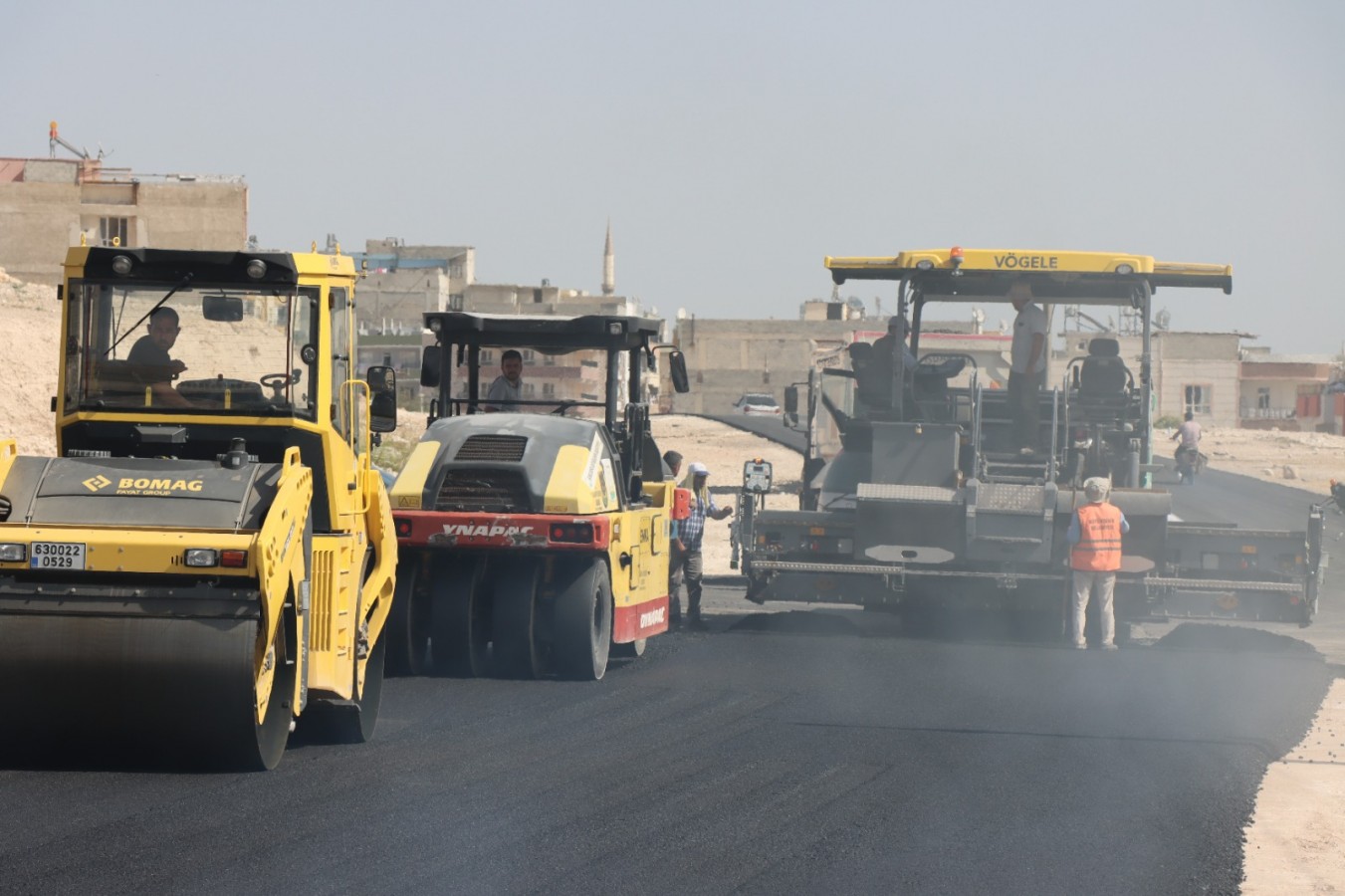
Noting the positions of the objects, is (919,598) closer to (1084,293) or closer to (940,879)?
(1084,293)

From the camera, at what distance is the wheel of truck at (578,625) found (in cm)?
1166

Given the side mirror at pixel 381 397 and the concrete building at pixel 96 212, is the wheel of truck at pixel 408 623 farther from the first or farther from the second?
the concrete building at pixel 96 212

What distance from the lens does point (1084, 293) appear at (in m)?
15.1

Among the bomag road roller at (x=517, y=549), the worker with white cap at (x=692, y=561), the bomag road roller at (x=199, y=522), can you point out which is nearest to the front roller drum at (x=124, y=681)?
the bomag road roller at (x=199, y=522)

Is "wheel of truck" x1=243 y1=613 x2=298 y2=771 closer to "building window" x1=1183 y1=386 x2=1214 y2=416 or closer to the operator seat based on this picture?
the operator seat

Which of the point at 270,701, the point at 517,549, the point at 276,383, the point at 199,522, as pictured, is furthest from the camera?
the point at 517,549

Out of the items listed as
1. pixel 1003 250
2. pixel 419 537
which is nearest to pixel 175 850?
pixel 419 537

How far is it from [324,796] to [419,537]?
3.93m

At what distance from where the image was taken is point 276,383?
8750 millimetres

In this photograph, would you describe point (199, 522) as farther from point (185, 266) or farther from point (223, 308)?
point (185, 266)

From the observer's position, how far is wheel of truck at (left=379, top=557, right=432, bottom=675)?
11.8 m

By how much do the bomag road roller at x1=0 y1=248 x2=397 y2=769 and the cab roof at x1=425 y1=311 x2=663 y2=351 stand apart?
3.76 meters

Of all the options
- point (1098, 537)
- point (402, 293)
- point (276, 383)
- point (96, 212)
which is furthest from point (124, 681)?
point (402, 293)

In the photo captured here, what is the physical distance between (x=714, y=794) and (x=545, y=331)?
225 inches
